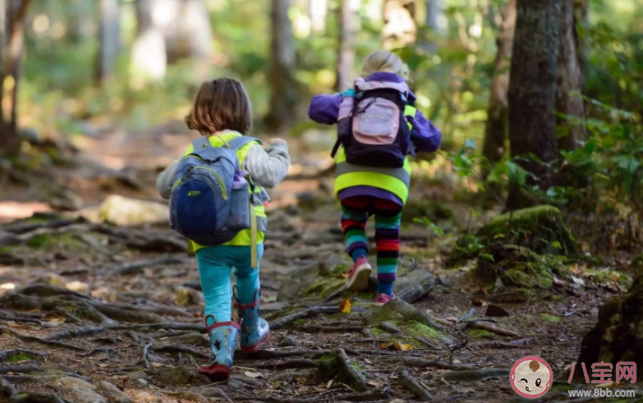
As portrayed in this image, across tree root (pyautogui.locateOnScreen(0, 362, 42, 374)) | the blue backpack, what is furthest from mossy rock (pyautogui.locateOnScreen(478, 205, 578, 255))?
tree root (pyautogui.locateOnScreen(0, 362, 42, 374))

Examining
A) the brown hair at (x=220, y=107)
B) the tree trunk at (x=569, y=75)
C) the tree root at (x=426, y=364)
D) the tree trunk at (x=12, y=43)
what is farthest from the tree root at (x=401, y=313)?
the tree trunk at (x=12, y=43)

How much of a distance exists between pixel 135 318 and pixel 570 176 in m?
3.96

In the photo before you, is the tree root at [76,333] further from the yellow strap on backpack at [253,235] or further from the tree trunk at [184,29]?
the tree trunk at [184,29]

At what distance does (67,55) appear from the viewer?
38562mm

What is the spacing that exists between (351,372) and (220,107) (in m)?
1.64

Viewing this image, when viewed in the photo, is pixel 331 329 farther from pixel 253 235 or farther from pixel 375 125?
pixel 375 125

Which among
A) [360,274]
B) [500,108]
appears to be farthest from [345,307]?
[500,108]

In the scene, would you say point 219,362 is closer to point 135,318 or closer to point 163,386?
point 163,386

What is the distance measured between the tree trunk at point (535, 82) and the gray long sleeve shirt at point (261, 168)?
9.40ft

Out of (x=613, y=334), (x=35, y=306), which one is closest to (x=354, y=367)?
(x=613, y=334)

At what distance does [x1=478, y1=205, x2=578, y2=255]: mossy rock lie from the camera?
6391 mm

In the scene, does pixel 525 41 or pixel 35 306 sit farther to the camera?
pixel 525 41

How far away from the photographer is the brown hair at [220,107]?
4.42 metres

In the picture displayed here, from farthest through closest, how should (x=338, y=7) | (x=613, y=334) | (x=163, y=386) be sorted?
(x=338, y=7) → (x=163, y=386) → (x=613, y=334)
